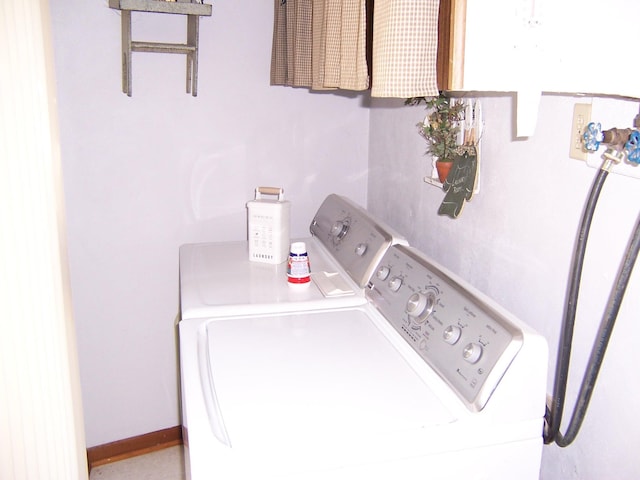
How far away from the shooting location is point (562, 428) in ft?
3.91

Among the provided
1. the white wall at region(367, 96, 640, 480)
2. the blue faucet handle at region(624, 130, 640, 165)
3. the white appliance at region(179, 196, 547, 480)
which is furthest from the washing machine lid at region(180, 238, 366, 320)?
the blue faucet handle at region(624, 130, 640, 165)

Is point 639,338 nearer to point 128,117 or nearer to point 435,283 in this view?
point 435,283

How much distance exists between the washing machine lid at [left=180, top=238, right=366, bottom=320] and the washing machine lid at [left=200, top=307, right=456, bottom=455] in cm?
7

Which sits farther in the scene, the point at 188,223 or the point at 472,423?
the point at 188,223

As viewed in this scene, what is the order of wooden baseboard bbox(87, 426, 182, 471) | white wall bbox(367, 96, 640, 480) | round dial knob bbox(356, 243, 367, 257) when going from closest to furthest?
white wall bbox(367, 96, 640, 480), round dial knob bbox(356, 243, 367, 257), wooden baseboard bbox(87, 426, 182, 471)

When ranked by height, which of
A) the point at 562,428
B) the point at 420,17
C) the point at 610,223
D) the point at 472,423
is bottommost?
the point at 562,428

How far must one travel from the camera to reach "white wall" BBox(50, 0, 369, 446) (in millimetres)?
2004

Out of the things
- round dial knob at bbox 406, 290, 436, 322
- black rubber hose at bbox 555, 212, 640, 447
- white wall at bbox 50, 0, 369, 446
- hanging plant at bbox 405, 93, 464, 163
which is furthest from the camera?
white wall at bbox 50, 0, 369, 446

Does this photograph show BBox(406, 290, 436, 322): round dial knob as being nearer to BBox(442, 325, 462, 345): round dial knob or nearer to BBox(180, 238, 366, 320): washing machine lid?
BBox(442, 325, 462, 345): round dial knob

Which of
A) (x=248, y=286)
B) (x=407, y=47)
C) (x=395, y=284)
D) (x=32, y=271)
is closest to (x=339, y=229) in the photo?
(x=248, y=286)

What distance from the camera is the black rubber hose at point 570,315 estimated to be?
0.96 metres

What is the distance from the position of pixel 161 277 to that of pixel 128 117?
24.9 inches

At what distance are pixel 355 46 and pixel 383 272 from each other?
0.58m

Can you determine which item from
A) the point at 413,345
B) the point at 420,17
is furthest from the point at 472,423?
the point at 420,17
